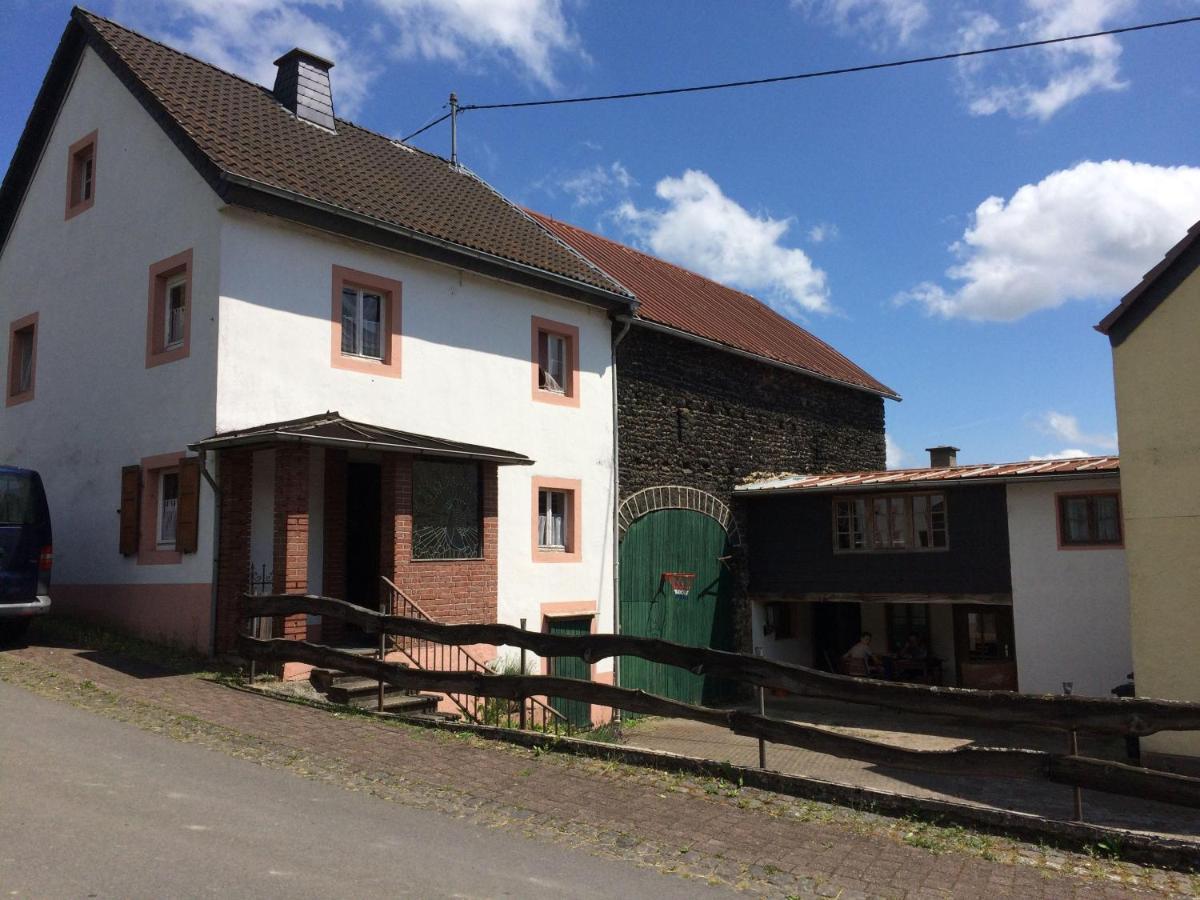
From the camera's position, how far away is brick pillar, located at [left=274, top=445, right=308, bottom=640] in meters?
11.2

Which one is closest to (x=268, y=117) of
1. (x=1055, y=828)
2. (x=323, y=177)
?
(x=323, y=177)

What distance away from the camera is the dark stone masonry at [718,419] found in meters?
18.4

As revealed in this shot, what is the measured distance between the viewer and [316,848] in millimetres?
5375

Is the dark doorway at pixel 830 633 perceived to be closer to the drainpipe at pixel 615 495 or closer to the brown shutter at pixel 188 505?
the drainpipe at pixel 615 495

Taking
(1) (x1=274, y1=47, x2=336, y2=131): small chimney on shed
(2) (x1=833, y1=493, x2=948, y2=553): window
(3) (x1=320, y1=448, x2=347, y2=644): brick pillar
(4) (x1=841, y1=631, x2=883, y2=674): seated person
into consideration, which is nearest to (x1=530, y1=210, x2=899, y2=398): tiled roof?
(2) (x1=833, y1=493, x2=948, y2=553): window

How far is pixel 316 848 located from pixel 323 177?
35.6ft

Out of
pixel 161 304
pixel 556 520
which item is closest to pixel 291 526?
pixel 161 304

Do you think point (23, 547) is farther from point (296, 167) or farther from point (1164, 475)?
point (1164, 475)

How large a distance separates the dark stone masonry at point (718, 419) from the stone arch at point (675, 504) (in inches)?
5.4

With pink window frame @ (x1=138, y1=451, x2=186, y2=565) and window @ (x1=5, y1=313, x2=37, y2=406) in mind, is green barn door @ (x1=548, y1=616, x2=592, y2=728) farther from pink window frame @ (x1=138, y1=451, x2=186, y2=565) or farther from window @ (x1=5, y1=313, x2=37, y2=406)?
window @ (x1=5, y1=313, x2=37, y2=406)

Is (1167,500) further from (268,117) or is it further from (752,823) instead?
(268,117)

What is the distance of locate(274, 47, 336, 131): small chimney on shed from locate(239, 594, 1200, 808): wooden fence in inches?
375

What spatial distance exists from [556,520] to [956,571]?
7437 millimetres

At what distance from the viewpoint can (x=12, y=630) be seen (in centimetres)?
1200
